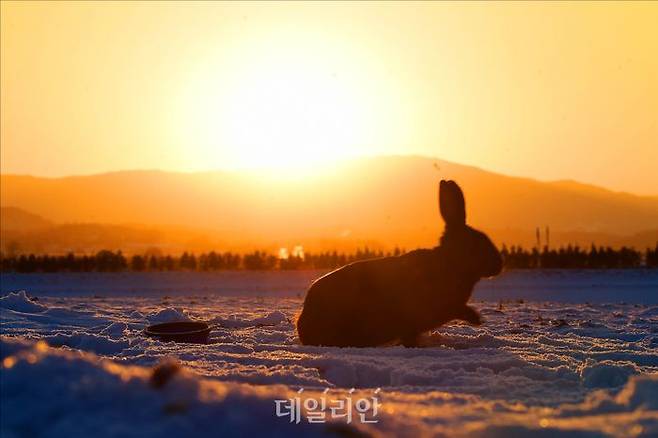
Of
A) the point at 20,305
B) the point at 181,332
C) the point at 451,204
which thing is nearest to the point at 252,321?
the point at 181,332

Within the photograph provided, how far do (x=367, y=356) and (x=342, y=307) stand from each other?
4.54 ft

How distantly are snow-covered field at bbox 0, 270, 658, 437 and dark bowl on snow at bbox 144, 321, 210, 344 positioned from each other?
0.73 ft

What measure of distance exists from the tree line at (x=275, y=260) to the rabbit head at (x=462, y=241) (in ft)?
66.1

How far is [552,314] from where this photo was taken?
11875 mm

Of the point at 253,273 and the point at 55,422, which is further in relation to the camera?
the point at 253,273

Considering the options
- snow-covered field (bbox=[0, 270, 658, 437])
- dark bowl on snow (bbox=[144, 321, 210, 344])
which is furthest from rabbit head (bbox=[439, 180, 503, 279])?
dark bowl on snow (bbox=[144, 321, 210, 344])

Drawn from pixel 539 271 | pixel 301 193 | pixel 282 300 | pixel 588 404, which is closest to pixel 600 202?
pixel 301 193

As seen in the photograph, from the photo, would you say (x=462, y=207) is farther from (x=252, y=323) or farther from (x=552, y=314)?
(x=552, y=314)

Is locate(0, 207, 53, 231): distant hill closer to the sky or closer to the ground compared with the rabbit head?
closer to the sky

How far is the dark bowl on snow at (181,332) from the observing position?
783cm

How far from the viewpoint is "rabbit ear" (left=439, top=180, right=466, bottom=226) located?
743 cm

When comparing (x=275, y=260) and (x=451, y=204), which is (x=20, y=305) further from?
(x=275, y=260)

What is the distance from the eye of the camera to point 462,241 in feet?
25.1

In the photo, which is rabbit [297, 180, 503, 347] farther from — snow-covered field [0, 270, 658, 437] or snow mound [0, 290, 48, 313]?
snow mound [0, 290, 48, 313]
